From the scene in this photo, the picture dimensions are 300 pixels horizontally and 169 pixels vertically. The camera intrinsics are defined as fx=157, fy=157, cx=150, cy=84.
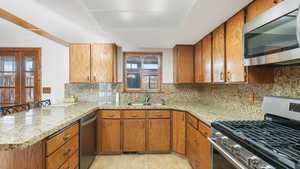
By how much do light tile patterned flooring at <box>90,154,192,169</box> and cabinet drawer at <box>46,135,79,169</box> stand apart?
798 millimetres

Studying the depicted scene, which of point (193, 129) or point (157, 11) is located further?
point (193, 129)

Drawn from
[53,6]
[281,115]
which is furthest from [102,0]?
[281,115]

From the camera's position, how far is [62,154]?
1.56 meters

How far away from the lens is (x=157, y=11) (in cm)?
171

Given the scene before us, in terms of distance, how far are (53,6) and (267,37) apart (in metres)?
1.95

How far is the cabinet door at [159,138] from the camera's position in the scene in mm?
2838

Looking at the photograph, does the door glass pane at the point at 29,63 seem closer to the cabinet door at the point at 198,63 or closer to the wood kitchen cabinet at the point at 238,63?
the cabinet door at the point at 198,63

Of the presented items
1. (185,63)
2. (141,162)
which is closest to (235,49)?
(185,63)

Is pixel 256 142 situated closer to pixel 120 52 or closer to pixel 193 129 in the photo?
pixel 193 129

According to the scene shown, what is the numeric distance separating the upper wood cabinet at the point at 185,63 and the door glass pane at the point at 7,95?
3.67 m

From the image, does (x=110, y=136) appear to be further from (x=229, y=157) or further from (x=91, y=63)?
(x=229, y=157)

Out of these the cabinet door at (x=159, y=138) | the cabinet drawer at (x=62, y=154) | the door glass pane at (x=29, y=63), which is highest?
the door glass pane at (x=29, y=63)

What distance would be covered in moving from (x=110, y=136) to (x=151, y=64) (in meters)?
1.75

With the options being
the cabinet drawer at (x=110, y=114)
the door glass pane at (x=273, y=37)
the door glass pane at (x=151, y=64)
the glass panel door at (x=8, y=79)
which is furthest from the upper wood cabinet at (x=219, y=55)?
the glass panel door at (x=8, y=79)
